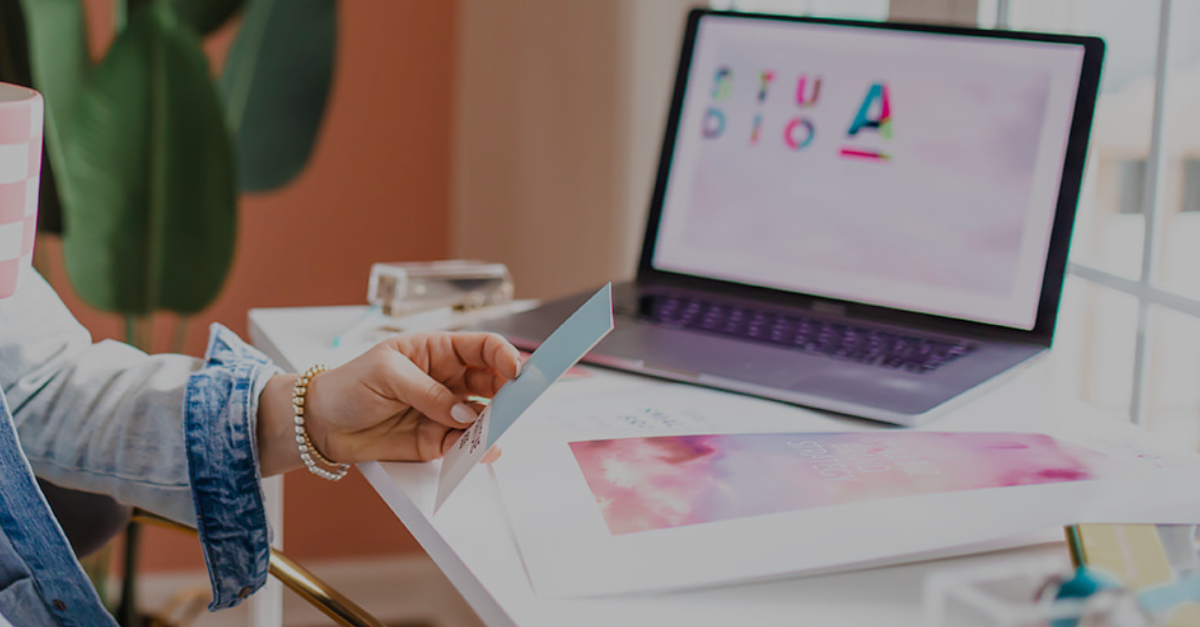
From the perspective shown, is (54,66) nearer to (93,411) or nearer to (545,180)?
(545,180)

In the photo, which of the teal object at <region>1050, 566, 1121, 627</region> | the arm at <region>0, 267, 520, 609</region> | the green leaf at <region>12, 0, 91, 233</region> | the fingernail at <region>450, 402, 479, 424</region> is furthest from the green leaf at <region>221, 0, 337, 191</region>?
the teal object at <region>1050, 566, 1121, 627</region>

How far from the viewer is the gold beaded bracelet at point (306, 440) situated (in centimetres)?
68

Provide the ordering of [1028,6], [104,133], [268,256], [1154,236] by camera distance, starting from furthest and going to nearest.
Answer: [268,256], [104,133], [1028,6], [1154,236]

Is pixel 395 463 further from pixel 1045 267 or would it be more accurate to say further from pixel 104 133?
pixel 104 133

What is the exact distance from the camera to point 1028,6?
3.57 feet

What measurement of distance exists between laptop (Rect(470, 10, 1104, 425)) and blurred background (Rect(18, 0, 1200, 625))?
0.15 metres

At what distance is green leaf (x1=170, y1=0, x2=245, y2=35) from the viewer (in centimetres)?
164

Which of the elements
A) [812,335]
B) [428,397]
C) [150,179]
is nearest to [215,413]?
[428,397]

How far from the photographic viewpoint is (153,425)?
0.72 metres

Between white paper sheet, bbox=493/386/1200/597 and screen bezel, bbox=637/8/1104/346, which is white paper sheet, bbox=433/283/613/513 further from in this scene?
screen bezel, bbox=637/8/1104/346

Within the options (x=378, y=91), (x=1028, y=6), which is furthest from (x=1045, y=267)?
(x=378, y=91)

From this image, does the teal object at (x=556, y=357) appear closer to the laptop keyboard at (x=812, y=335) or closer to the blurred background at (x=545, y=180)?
the laptop keyboard at (x=812, y=335)

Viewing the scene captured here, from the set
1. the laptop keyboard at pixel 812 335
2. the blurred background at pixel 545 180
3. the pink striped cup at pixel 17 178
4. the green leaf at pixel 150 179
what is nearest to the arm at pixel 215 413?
the pink striped cup at pixel 17 178

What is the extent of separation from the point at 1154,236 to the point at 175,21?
1368 millimetres
